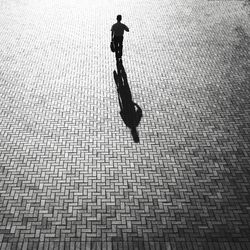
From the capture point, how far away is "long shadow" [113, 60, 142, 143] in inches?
370

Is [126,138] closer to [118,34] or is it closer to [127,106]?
[127,106]

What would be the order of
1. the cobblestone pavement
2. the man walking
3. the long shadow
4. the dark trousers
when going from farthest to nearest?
the dark trousers, the man walking, the long shadow, the cobblestone pavement

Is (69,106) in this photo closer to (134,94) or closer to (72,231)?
(134,94)

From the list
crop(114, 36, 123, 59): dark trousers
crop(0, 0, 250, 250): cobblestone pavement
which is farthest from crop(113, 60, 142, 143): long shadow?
crop(114, 36, 123, 59): dark trousers

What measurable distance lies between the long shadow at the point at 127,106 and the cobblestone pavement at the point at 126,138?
17cm

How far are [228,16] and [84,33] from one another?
7.08 meters

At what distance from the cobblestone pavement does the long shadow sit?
167 mm

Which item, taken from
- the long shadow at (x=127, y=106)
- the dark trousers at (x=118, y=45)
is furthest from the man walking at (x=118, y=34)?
the long shadow at (x=127, y=106)

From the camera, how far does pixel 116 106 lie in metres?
10.1

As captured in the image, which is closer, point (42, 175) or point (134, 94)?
point (42, 175)

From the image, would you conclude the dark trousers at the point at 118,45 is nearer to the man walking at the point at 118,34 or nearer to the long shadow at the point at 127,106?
the man walking at the point at 118,34

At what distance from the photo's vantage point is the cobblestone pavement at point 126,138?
22.2ft

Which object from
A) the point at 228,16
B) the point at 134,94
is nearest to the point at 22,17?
the point at 134,94

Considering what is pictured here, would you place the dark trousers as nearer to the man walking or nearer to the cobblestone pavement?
the man walking
